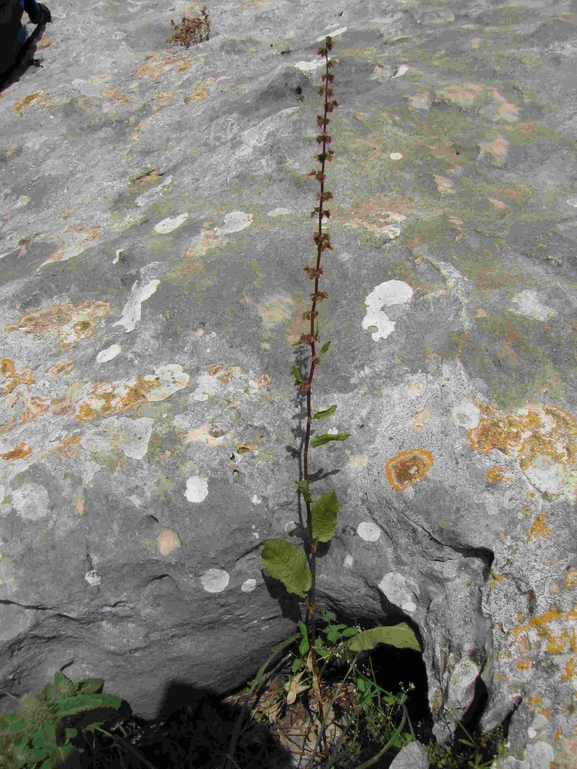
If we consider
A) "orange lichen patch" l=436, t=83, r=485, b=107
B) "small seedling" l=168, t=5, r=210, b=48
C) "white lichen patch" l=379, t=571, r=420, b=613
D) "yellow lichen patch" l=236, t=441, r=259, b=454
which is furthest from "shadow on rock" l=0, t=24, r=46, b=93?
"white lichen patch" l=379, t=571, r=420, b=613

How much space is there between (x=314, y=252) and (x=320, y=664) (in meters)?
1.91

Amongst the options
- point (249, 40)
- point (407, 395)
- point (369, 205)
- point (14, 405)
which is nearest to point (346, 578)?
point (407, 395)

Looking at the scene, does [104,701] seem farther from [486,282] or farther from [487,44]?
[487,44]

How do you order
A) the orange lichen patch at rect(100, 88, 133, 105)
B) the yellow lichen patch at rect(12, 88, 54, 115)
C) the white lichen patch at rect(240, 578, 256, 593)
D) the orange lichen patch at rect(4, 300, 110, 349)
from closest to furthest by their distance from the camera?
the white lichen patch at rect(240, 578, 256, 593) < the orange lichen patch at rect(4, 300, 110, 349) < the orange lichen patch at rect(100, 88, 133, 105) < the yellow lichen patch at rect(12, 88, 54, 115)

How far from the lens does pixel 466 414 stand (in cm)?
229

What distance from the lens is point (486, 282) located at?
263 cm

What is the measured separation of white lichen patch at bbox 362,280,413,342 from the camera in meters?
2.56

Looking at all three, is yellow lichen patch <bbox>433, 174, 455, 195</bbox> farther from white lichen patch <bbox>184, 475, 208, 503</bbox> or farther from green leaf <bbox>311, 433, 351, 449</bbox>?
white lichen patch <bbox>184, 475, 208, 503</bbox>

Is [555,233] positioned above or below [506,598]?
above

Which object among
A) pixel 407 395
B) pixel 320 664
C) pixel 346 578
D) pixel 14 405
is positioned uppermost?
pixel 14 405

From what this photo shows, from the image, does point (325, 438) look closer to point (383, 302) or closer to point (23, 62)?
point (383, 302)

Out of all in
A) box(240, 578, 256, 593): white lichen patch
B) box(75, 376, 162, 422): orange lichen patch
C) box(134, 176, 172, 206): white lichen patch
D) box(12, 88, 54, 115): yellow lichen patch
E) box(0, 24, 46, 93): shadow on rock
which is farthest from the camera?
box(0, 24, 46, 93): shadow on rock

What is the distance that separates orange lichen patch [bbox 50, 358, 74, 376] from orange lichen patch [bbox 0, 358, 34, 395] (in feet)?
0.36

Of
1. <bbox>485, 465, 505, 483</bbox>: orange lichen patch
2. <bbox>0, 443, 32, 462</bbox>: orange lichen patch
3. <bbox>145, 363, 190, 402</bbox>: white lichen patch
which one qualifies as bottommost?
<bbox>485, 465, 505, 483</bbox>: orange lichen patch
